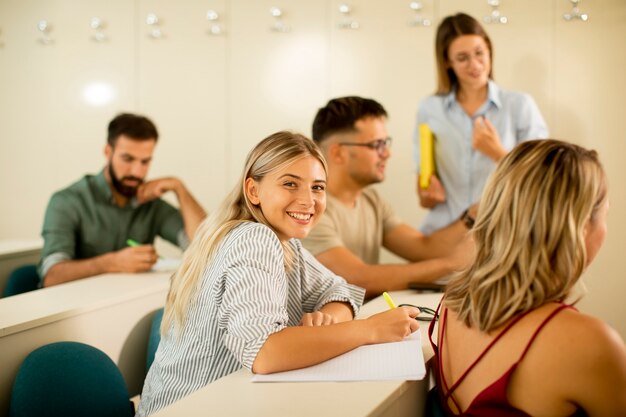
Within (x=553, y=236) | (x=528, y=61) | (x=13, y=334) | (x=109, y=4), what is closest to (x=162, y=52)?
(x=109, y=4)

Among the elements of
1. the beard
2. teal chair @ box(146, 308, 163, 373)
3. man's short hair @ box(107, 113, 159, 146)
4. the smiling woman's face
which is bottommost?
teal chair @ box(146, 308, 163, 373)

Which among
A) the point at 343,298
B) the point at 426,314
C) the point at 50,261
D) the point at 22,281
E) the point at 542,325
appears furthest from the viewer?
the point at 22,281

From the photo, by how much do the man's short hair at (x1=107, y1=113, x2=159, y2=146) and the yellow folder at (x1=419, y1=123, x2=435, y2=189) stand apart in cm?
116

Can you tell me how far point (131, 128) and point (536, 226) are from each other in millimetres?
2301

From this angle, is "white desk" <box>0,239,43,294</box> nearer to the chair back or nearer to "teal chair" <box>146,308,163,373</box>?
"teal chair" <box>146,308,163,373</box>

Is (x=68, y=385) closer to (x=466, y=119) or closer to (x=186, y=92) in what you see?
(x=466, y=119)

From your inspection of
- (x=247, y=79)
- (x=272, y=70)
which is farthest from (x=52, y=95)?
(x=272, y=70)

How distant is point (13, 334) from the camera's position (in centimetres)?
189

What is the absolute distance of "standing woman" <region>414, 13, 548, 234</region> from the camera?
119 inches

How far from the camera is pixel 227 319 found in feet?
4.83

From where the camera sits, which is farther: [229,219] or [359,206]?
[359,206]

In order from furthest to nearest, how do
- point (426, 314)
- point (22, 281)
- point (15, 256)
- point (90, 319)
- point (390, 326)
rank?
point (15, 256) → point (22, 281) → point (90, 319) → point (426, 314) → point (390, 326)

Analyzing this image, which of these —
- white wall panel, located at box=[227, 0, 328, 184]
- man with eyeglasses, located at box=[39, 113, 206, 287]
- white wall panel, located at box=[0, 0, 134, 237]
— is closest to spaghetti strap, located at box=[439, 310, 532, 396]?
man with eyeglasses, located at box=[39, 113, 206, 287]

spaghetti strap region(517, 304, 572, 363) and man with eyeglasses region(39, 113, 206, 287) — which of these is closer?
spaghetti strap region(517, 304, 572, 363)
